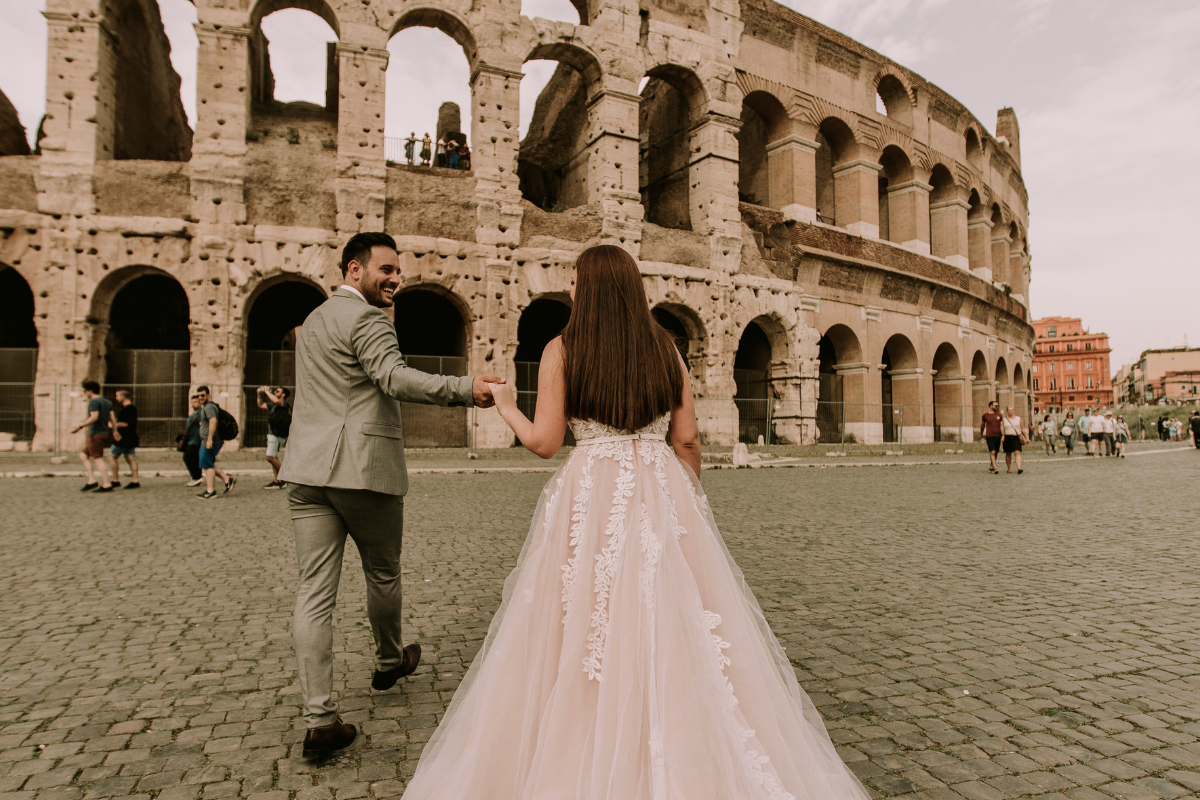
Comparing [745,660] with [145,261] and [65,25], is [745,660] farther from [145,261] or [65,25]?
[65,25]

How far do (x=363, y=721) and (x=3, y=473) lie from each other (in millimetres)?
11662

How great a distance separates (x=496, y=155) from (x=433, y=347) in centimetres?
540

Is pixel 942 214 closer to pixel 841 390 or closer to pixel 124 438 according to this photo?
pixel 841 390

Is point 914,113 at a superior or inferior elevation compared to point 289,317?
superior

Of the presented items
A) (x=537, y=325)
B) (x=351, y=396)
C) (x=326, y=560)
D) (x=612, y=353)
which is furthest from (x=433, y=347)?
(x=612, y=353)

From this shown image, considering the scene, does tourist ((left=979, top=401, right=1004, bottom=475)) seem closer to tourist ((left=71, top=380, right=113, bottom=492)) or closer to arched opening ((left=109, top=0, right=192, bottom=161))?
tourist ((left=71, top=380, right=113, bottom=492))

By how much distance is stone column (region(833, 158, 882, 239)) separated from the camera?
67.0 feet

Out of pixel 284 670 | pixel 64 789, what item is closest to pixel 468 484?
pixel 284 670

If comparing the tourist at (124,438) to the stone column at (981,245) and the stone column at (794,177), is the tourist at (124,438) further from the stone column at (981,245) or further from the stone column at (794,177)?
the stone column at (981,245)

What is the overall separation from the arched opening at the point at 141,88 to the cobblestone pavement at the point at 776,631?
11.8 m

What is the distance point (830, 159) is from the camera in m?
22.2

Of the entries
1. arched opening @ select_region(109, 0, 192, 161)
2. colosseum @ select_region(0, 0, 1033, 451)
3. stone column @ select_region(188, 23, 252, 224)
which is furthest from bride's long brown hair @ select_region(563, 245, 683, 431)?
arched opening @ select_region(109, 0, 192, 161)

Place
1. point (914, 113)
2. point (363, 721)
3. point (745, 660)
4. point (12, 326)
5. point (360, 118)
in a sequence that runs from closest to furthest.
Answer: point (745, 660) → point (363, 721) → point (360, 118) → point (12, 326) → point (914, 113)

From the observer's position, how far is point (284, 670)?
3191 mm
